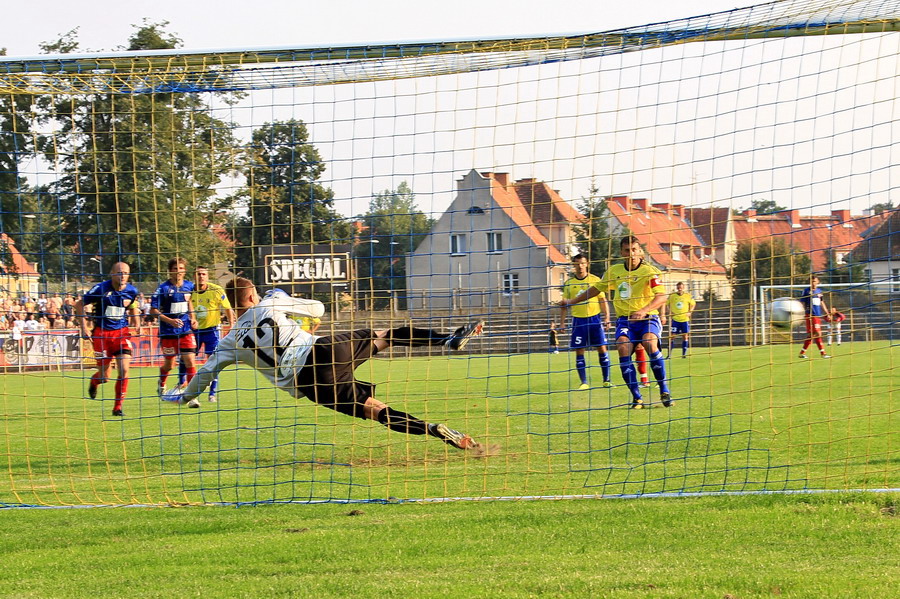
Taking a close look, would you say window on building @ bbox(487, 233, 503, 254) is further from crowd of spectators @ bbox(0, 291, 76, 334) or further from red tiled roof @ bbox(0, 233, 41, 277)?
crowd of spectators @ bbox(0, 291, 76, 334)

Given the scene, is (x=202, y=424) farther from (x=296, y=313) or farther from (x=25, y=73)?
(x=25, y=73)

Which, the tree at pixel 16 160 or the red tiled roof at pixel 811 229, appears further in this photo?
the tree at pixel 16 160

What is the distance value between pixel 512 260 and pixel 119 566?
399cm

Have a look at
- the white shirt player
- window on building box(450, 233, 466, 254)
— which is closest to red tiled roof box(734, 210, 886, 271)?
window on building box(450, 233, 466, 254)

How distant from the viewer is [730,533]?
4859 mm

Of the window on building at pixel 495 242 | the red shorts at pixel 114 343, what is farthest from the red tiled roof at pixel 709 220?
the red shorts at pixel 114 343

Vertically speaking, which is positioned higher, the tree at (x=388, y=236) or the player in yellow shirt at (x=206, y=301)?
the tree at (x=388, y=236)

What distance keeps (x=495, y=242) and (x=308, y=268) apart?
151 centimetres

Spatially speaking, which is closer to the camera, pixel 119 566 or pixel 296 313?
pixel 119 566

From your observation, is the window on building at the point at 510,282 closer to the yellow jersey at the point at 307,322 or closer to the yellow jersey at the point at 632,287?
the yellow jersey at the point at 307,322

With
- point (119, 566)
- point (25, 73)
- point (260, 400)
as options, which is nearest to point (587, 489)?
point (119, 566)

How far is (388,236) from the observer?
684 centimetres

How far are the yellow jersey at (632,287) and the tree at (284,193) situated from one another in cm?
365

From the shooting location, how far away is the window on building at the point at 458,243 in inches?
279
